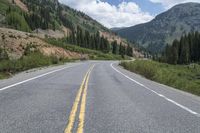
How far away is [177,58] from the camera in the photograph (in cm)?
11756

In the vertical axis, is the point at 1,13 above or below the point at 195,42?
above

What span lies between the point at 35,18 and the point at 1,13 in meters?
19.0

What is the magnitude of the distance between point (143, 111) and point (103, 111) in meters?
1.23

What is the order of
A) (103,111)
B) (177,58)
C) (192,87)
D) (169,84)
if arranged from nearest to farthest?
(103,111), (192,87), (169,84), (177,58)

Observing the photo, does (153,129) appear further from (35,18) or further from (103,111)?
(35,18)

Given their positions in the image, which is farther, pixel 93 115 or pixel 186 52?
pixel 186 52

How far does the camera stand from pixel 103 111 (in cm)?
968

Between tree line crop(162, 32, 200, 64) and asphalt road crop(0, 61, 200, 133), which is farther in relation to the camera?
tree line crop(162, 32, 200, 64)

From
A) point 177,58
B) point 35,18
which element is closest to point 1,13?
point 35,18

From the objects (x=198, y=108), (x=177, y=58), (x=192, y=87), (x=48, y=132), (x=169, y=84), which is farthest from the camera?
(x=177, y=58)

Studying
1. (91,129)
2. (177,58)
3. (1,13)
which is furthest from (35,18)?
(91,129)

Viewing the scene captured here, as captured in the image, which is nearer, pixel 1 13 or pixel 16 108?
pixel 16 108

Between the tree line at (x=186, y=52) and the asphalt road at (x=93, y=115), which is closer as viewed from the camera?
the asphalt road at (x=93, y=115)

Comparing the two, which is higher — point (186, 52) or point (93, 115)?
point (186, 52)
